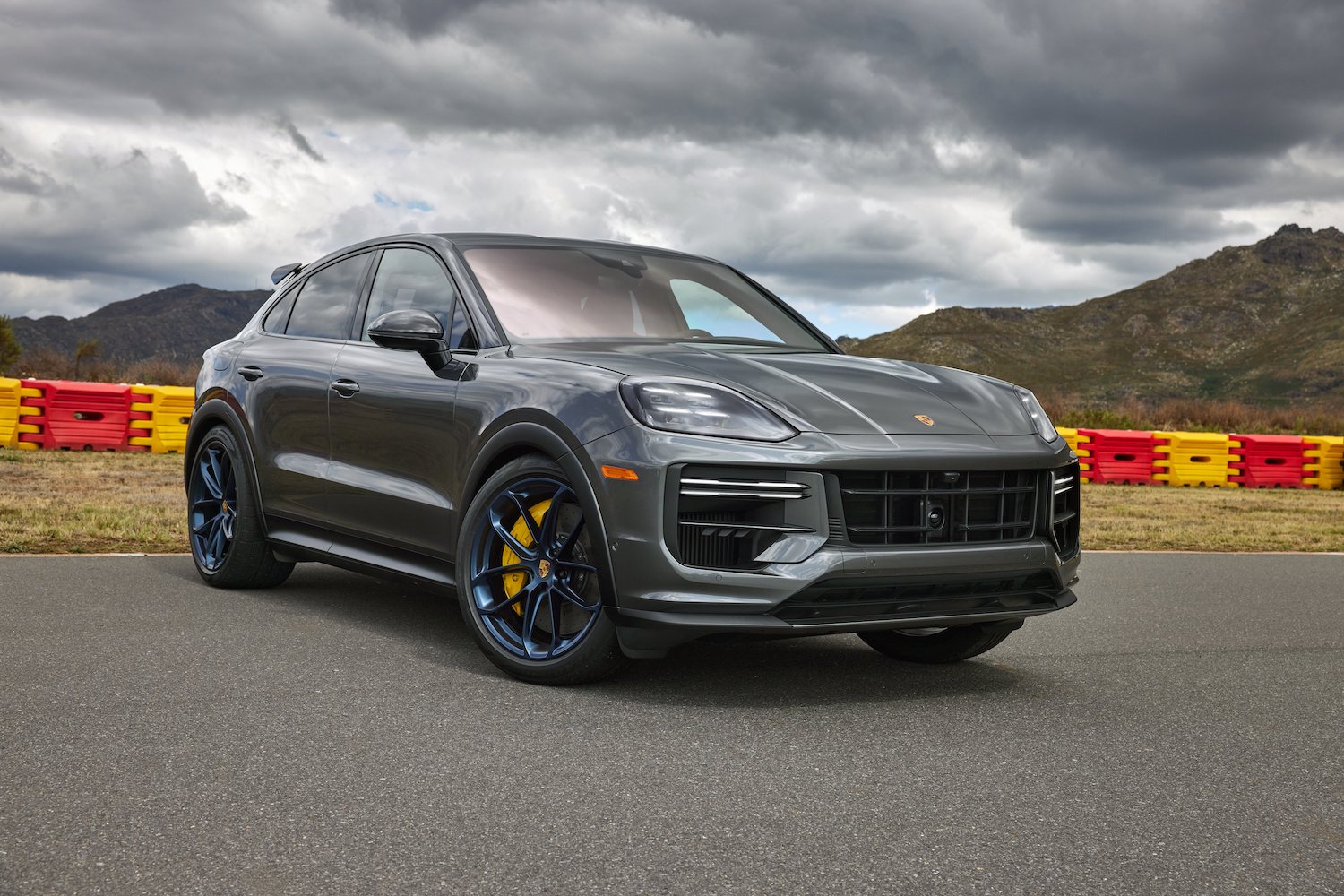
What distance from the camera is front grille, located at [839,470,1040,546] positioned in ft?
14.3

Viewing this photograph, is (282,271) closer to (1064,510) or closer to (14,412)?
(1064,510)

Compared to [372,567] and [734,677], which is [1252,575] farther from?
[372,567]

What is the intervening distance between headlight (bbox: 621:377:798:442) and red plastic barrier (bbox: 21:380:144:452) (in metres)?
15.1

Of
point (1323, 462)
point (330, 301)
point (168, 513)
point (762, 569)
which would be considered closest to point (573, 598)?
point (762, 569)

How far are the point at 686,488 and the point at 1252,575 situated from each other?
6.18 metres

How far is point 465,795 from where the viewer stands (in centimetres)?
347

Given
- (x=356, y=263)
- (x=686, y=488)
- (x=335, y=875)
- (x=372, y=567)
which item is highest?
(x=356, y=263)

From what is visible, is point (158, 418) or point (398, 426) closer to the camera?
point (398, 426)

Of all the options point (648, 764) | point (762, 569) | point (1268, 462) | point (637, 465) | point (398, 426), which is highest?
point (398, 426)

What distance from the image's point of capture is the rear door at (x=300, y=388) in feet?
19.9

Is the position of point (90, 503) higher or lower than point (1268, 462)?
lower

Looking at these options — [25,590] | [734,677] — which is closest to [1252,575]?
[734,677]

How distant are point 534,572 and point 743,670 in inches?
37.9

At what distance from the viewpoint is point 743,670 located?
5195 mm
